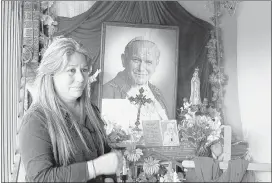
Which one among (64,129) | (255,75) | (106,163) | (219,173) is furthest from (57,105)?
(255,75)

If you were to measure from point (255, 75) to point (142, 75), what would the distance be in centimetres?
46

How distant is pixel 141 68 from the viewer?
1.49 metres

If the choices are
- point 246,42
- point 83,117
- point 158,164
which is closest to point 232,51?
point 246,42

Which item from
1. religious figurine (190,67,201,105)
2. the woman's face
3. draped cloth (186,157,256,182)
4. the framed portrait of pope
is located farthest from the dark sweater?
religious figurine (190,67,201,105)

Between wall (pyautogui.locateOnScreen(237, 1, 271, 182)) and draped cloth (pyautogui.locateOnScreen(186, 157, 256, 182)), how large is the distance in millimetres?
54

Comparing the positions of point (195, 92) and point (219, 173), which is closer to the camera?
point (219, 173)

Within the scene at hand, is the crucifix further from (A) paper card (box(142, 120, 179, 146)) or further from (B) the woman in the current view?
(B) the woman

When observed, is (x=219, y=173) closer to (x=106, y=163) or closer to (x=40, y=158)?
(x=106, y=163)

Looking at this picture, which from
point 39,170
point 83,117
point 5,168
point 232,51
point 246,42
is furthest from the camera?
point 232,51

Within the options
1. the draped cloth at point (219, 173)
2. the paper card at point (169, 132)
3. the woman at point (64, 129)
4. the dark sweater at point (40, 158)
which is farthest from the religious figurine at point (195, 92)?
the dark sweater at point (40, 158)

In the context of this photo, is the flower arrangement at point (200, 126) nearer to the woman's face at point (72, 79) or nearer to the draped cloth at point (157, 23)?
the draped cloth at point (157, 23)

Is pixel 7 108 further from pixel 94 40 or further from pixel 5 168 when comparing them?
pixel 94 40

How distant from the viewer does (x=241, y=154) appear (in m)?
1.31

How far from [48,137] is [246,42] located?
0.83 m
